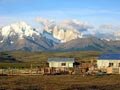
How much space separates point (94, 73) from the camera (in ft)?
305

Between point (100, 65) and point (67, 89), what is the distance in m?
55.5

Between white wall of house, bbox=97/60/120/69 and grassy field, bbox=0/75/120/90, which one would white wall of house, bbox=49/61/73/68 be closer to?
white wall of house, bbox=97/60/120/69

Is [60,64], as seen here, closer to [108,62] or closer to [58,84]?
[108,62]

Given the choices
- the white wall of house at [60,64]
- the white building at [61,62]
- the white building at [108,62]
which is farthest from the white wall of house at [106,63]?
the white wall of house at [60,64]

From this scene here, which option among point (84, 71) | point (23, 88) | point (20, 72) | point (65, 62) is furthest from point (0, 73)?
point (23, 88)

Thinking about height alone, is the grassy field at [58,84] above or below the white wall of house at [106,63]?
below

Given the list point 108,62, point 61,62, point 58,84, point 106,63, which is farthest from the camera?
point 61,62

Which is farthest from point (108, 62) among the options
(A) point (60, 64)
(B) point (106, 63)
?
(A) point (60, 64)

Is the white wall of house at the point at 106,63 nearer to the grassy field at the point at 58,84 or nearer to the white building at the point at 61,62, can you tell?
the white building at the point at 61,62

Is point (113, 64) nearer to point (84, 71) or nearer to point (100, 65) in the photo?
point (100, 65)

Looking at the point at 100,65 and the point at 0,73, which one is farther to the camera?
the point at 100,65

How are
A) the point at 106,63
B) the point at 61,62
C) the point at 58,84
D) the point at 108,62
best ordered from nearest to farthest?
the point at 58,84, the point at 108,62, the point at 106,63, the point at 61,62

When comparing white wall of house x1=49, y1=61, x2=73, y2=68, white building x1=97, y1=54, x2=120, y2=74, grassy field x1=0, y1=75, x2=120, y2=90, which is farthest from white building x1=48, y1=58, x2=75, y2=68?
grassy field x1=0, y1=75, x2=120, y2=90

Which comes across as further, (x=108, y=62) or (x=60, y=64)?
(x=60, y=64)
